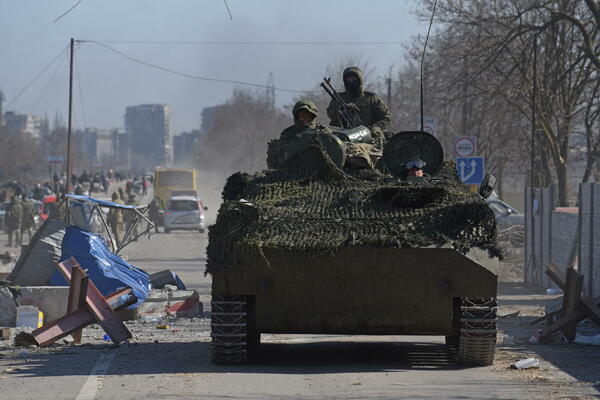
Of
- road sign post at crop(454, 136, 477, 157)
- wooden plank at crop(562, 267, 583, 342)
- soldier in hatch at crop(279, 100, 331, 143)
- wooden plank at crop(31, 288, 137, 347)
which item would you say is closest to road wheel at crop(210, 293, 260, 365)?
wooden plank at crop(31, 288, 137, 347)

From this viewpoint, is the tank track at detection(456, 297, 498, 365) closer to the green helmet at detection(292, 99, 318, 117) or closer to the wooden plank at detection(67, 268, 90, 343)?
the green helmet at detection(292, 99, 318, 117)

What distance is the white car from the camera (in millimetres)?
46562

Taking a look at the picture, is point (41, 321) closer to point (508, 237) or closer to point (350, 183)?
point (350, 183)

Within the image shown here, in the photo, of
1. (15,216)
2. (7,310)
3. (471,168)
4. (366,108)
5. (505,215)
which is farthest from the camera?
(505,215)

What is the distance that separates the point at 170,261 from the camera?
31.1m

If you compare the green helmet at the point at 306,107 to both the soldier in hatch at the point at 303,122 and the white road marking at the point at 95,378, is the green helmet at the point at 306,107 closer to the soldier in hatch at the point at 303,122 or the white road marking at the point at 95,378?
the soldier in hatch at the point at 303,122

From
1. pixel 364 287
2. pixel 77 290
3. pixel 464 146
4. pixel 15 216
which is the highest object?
pixel 464 146

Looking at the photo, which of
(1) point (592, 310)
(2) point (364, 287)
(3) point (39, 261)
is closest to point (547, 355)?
(1) point (592, 310)

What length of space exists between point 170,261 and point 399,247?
21.1 m

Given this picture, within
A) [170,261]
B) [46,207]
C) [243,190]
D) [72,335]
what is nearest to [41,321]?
[72,335]

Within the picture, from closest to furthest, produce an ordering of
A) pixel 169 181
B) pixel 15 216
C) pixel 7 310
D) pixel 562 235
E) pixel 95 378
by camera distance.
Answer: pixel 95 378 → pixel 7 310 → pixel 562 235 → pixel 15 216 → pixel 169 181

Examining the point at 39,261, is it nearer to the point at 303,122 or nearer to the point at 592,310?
the point at 303,122

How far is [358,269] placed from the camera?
1052cm

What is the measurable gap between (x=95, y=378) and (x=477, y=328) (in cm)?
331
